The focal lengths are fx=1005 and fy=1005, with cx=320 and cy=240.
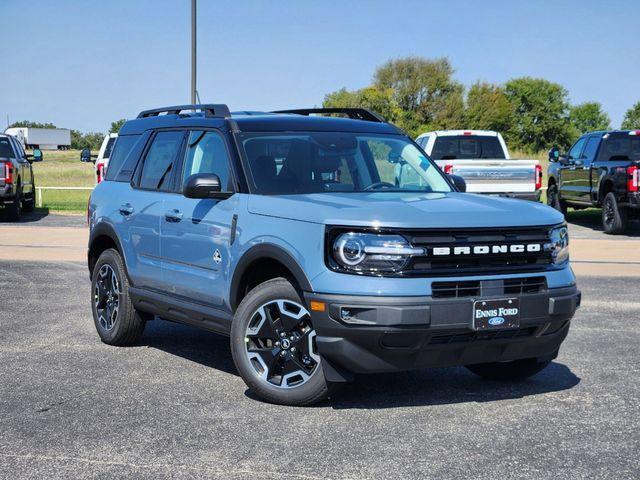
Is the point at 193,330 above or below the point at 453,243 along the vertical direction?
below

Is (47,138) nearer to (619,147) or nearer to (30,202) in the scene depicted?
(30,202)

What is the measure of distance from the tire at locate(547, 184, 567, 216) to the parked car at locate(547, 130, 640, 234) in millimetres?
307

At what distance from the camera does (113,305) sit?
8078 mm

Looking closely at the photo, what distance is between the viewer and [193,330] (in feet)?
29.5

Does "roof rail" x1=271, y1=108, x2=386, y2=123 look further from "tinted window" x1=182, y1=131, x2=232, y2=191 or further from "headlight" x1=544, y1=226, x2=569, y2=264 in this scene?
"headlight" x1=544, y1=226, x2=569, y2=264

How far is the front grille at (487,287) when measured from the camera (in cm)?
552

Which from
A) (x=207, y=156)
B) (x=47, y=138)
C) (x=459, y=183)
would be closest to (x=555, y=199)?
(x=459, y=183)

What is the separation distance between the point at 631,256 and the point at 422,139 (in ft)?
21.6

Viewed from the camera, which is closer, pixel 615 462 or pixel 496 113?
pixel 615 462

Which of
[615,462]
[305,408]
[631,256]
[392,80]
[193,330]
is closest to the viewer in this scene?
[615,462]

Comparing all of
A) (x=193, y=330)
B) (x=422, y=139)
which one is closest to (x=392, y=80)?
(x=422, y=139)

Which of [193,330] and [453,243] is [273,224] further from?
[193,330]

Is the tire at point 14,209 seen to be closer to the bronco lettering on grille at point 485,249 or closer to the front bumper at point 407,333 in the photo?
the front bumper at point 407,333

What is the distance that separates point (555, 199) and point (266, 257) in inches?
734
